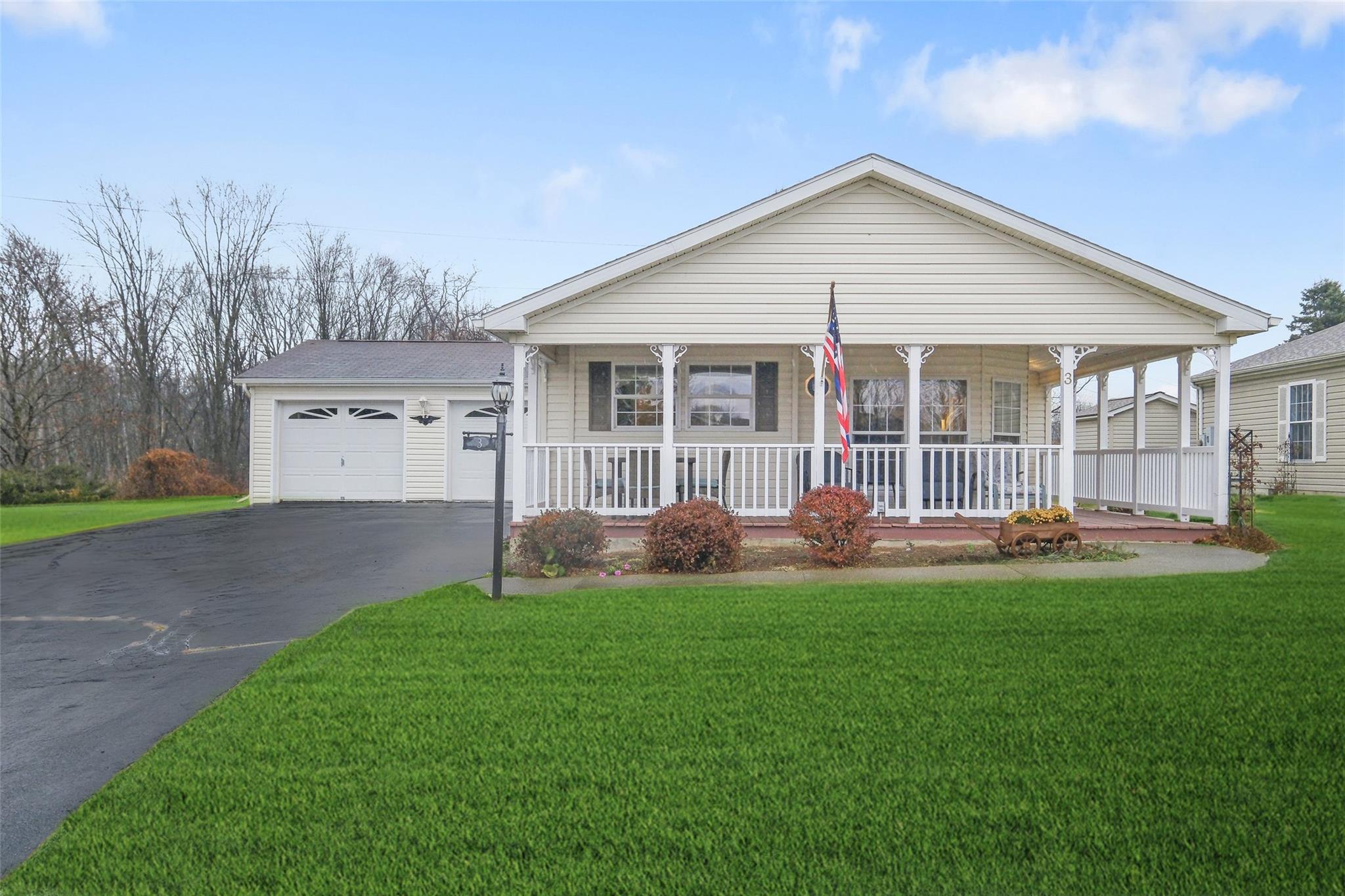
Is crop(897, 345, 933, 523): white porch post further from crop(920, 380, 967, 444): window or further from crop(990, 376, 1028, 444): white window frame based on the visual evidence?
crop(990, 376, 1028, 444): white window frame

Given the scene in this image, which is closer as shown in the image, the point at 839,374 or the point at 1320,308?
the point at 839,374

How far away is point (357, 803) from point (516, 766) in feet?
2.02

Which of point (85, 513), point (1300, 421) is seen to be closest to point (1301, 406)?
point (1300, 421)

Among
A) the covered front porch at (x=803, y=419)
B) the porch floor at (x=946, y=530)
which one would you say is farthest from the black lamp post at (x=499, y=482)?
the covered front porch at (x=803, y=419)

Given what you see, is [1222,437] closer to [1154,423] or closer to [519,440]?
[519,440]

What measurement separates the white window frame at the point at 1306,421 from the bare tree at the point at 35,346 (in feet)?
105

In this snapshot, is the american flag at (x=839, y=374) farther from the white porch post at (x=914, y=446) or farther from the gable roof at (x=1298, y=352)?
the gable roof at (x=1298, y=352)

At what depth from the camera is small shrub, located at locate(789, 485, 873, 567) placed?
8.30m

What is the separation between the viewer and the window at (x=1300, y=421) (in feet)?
62.1

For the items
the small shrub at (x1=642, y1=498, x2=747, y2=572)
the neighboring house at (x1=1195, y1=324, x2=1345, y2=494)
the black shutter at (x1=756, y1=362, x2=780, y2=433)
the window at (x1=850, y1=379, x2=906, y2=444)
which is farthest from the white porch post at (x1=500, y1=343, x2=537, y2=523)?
the neighboring house at (x1=1195, y1=324, x2=1345, y2=494)

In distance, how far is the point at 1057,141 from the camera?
15.3 m

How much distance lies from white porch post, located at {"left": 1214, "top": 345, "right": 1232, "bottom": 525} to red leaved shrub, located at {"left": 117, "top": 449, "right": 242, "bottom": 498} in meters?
22.7

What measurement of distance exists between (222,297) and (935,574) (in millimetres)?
30074

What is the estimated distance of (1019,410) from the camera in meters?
13.2
